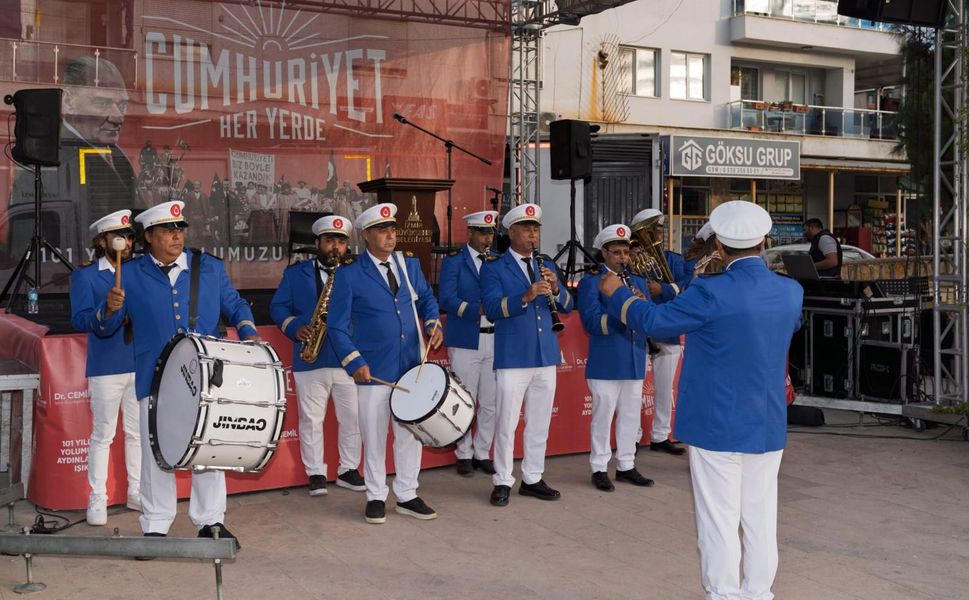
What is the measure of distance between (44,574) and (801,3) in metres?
27.8

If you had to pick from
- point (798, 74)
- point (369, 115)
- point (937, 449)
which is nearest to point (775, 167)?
point (798, 74)

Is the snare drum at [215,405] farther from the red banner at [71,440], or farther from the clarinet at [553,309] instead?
the clarinet at [553,309]

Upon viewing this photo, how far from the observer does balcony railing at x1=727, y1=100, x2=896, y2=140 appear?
27047mm

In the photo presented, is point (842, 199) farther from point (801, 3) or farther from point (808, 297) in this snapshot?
point (808, 297)

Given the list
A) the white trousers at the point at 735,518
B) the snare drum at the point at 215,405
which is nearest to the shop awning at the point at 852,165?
the white trousers at the point at 735,518

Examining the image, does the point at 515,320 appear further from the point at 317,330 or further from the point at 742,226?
the point at 742,226

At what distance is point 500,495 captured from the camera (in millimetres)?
6816

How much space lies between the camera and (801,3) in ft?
93.7

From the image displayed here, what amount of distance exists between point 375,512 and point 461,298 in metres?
2.02

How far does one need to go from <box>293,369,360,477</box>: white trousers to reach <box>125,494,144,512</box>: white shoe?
1.17 m

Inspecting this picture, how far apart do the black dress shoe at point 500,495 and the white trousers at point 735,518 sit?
8.26 feet

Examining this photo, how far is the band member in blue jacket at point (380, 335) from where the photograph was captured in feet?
20.8

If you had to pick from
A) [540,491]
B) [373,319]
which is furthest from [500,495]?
[373,319]

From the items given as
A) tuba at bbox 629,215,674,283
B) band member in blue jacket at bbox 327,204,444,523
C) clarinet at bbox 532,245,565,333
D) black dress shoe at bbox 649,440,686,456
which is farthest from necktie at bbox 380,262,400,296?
black dress shoe at bbox 649,440,686,456
